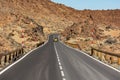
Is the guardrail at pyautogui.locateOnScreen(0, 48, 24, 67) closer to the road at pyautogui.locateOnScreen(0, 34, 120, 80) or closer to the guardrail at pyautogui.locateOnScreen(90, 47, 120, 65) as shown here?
the road at pyautogui.locateOnScreen(0, 34, 120, 80)

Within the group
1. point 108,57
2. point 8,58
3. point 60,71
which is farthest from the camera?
point 108,57

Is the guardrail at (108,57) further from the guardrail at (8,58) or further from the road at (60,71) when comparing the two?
the guardrail at (8,58)

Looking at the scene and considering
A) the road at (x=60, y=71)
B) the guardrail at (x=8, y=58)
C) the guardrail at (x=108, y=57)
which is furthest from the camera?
the guardrail at (x=8, y=58)

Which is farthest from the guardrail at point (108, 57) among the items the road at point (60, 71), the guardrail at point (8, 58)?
the guardrail at point (8, 58)

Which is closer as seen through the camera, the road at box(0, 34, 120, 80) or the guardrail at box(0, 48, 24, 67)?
the road at box(0, 34, 120, 80)

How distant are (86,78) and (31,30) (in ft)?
294

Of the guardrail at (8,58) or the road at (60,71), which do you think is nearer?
the road at (60,71)

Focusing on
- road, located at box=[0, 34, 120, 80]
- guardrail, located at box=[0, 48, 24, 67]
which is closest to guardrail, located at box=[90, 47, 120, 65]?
road, located at box=[0, 34, 120, 80]

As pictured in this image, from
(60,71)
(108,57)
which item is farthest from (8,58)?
(108,57)

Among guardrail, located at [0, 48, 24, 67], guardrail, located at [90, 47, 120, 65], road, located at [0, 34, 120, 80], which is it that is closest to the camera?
road, located at [0, 34, 120, 80]

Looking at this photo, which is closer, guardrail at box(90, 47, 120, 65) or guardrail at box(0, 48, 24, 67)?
guardrail at box(90, 47, 120, 65)

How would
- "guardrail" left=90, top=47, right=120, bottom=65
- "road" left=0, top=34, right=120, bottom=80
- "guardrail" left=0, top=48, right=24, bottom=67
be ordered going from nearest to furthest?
1. "road" left=0, top=34, right=120, bottom=80
2. "guardrail" left=90, top=47, right=120, bottom=65
3. "guardrail" left=0, top=48, right=24, bottom=67

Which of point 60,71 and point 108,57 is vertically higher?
point 60,71

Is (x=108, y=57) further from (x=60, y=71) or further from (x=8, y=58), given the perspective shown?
(x=60, y=71)
